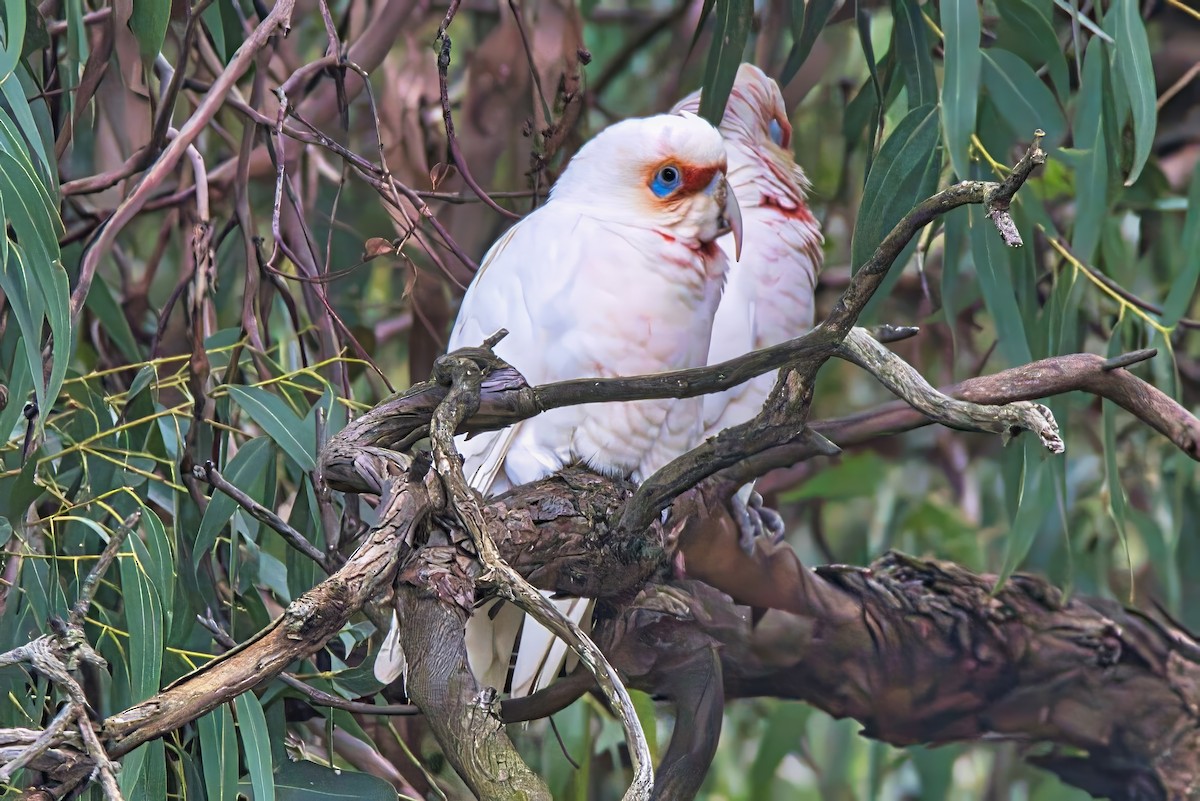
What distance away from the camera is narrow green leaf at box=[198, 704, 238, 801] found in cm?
79

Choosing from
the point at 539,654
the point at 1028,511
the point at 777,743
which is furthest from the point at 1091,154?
the point at 777,743

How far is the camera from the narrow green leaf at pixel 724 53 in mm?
1039

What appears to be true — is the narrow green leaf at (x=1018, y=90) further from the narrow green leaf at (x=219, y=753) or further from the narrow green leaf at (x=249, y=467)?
the narrow green leaf at (x=219, y=753)

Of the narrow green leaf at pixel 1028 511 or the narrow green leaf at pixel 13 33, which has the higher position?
the narrow green leaf at pixel 13 33

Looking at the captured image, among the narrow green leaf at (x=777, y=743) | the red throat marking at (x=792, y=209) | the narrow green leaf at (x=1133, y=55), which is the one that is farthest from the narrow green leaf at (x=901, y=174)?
the narrow green leaf at (x=777, y=743)

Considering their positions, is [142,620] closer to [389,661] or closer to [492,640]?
[389,661]

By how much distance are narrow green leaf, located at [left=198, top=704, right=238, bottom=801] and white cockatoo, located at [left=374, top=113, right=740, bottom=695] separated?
10.8 inches

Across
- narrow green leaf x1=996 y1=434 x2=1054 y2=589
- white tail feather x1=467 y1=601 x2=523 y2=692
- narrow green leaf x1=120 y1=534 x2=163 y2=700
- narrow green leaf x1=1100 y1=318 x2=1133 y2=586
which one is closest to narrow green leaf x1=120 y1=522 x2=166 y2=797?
narrow green leaf x1=120 y1=534 x2=163 y2=700

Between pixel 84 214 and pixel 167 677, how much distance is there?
0.55 meters

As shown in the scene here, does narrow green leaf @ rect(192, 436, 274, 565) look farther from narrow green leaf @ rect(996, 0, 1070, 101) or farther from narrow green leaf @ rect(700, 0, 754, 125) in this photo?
narrow green leaf @ rect(996, 0, 1070, 101)

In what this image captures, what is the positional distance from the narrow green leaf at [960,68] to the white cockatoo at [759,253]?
0.47m

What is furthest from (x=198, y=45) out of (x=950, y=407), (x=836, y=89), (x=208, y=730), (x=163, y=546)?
(x=836, y=89)

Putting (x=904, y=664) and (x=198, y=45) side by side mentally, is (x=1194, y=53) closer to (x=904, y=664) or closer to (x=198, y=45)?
(x=904, y=664)

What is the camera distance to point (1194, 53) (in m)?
1.60
